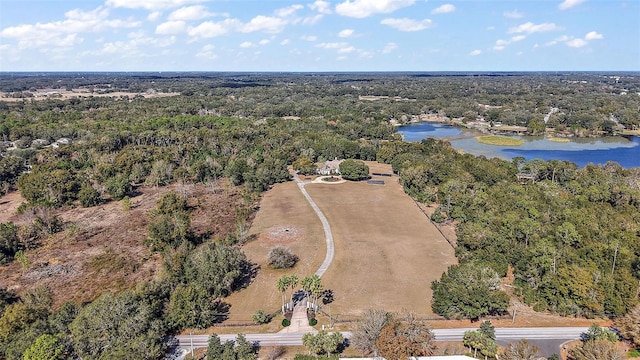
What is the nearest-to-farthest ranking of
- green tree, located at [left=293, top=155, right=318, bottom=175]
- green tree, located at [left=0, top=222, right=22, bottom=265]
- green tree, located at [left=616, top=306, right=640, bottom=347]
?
green tree, located at [left=616, top=306, right=640, bottom=347] < green tree, located at [left=0, top=222, right=22, bottom=265] < green tree, located at [left=293, top=155, right=318, bottom=175]

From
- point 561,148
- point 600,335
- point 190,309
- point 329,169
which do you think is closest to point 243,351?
point 190,309

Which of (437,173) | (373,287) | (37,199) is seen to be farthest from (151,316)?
(437,173)

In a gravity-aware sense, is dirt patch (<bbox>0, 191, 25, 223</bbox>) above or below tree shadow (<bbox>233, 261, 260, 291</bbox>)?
above

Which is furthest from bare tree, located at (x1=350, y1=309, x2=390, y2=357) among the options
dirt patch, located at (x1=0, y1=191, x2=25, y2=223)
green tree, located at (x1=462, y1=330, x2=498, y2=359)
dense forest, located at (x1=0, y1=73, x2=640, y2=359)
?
dirt patch, located at (x1=0, y1=191, x2=25, y2=223)

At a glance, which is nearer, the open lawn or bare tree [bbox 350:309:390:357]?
Result: bare tree [bbox 350:309:390:357]

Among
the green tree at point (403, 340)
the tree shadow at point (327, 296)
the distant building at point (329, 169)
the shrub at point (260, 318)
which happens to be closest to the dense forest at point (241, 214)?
the shrub at point (260, 318)

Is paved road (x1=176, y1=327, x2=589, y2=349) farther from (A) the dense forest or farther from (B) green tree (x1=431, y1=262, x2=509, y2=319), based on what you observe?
(B) green tree (x1=431, y1=262, x2=509, y2=319)

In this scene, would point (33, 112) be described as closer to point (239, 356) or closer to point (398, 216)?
point (398, 216)

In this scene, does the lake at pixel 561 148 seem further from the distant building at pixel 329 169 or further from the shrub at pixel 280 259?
the shrub at pixel 280 259
